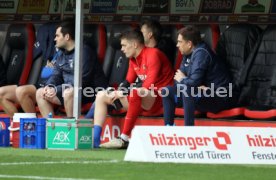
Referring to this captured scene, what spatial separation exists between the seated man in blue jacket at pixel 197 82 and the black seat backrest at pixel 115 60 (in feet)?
6.89

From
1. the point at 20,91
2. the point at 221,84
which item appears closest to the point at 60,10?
the point at 20,91

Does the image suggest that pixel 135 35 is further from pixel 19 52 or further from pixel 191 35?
pixel 19 52

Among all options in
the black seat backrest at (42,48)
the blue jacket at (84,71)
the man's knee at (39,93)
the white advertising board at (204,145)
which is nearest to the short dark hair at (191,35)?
the blue jacket at (84,71)

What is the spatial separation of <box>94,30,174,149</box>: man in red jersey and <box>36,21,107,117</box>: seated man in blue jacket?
644 mm

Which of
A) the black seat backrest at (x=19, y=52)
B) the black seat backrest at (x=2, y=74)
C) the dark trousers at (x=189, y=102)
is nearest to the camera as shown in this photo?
the dark trousers at (x=189, y=102)

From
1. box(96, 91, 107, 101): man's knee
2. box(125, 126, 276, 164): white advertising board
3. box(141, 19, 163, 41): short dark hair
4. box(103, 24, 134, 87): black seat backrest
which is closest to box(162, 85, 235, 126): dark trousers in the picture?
box(96, 91, 107, 101): man's knee

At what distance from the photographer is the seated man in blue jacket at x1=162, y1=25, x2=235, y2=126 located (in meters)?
13.9

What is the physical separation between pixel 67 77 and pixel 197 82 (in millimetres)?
2032

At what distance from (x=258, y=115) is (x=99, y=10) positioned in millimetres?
4481

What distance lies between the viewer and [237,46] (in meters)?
15.2

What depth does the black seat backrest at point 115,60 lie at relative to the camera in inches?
648

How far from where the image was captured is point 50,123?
13.9 metres

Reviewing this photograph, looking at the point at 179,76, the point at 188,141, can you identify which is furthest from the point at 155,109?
the point at 188,141

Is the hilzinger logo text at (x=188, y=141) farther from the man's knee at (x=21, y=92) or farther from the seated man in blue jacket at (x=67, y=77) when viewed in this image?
the man's knee at (x=21, y=92)
